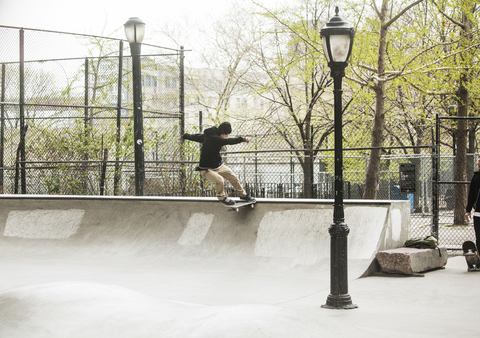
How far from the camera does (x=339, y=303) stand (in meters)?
6.00

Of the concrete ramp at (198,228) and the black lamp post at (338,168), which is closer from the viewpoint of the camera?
the black lamp post at (338,168)

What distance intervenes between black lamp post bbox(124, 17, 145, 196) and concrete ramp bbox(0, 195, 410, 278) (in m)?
0.61

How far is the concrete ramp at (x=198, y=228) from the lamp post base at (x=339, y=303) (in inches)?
77.0

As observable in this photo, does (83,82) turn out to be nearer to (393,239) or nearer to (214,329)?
(393,239)

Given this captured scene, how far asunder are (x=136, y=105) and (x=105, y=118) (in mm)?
4492

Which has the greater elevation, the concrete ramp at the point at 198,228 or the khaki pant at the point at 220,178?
the khaki pant at the point at 220,178

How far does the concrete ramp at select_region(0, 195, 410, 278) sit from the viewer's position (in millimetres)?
8578

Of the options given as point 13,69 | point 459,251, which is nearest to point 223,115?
point 13,69

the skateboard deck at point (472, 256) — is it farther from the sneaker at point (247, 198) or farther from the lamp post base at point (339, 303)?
the sneaker at point (247, 198)

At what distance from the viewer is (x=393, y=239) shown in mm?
8766

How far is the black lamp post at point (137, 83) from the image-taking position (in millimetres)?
10688

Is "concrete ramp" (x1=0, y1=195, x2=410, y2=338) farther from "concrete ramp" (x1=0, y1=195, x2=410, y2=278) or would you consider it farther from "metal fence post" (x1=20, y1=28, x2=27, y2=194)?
"metal fence post" (x1=20, y1=28, x2=27, y2=194)

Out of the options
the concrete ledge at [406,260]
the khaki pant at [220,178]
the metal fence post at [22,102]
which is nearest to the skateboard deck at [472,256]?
the concrete ledge at [406,260]

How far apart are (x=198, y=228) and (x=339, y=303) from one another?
4.45m
